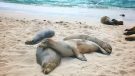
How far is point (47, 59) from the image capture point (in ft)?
17.1

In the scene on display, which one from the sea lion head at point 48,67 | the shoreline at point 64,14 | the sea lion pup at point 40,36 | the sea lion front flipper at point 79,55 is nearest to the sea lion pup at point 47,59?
the sea lion head at point 48,67

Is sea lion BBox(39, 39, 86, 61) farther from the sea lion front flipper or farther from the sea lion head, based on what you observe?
the sea lion head

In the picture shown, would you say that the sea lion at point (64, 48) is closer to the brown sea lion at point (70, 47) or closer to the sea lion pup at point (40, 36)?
the brown sea lion at point (70, 47)

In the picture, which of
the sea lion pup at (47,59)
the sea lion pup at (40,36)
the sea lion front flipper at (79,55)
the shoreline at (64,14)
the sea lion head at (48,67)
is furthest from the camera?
the shoreline at (64,14)

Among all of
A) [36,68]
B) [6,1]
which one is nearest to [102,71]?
[36,68]

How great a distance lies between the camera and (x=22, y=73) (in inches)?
194

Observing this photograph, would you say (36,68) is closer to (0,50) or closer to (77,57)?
(77,57)

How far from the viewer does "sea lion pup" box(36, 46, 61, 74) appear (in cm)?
506

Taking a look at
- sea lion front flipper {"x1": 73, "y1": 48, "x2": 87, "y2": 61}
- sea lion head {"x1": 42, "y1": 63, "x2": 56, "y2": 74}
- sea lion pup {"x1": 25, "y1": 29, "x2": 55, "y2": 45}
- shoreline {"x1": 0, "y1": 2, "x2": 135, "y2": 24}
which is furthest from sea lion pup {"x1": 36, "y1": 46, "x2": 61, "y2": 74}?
shoreline {"x1": 0, "y1": 2, "x2": 135, "y2": 24}

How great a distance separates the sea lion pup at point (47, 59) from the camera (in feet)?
16.6

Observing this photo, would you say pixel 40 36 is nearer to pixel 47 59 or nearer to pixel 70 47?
pixel 70 47

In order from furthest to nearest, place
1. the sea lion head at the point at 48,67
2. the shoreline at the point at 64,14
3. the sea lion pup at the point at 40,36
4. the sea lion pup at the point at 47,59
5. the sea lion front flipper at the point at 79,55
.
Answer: the shoreline at the point at 64,14, the sea lion pup at the point at 40,36, the sea lion front flipper at the point at 79,55, the sea lion pup at the point at 47,59, the sea lion head at the point at 48,67

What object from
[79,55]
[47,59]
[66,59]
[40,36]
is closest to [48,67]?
[47,59]

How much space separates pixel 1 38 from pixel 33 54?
5.15 feet
